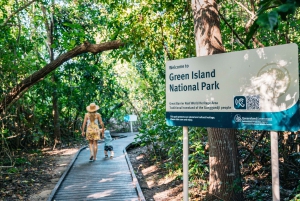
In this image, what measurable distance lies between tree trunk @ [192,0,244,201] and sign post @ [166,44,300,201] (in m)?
1.23

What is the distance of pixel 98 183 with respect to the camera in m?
7.70

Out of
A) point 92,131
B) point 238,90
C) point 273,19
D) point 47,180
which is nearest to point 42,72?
point 92,131

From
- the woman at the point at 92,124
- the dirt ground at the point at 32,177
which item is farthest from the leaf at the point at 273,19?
the woman at the point at 92,124

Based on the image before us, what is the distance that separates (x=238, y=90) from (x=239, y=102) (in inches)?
4.8

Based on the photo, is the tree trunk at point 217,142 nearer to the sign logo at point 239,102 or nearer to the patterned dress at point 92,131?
the sign logo at point 239,102

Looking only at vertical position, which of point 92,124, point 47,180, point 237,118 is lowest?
point 47,180

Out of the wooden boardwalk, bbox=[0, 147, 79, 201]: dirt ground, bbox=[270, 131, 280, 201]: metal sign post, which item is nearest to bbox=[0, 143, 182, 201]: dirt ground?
bbox=[0, 147, 79, 201]: dirt ground

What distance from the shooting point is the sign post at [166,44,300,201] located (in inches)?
95.9

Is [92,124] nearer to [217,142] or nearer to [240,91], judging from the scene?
[217,142]

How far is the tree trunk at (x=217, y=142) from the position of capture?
4492 mm

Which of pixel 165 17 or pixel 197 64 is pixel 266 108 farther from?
pixel 165 17

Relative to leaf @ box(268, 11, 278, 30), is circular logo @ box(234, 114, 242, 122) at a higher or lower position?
lower

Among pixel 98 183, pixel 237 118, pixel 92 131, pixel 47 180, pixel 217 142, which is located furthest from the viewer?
pixel 92 131

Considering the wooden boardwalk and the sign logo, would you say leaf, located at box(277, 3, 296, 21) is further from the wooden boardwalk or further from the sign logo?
the wooden boardwalk
